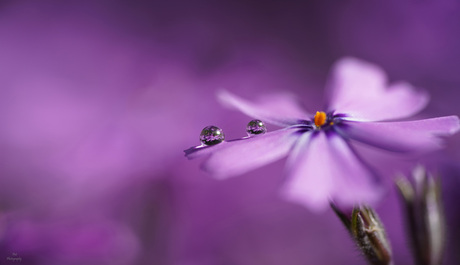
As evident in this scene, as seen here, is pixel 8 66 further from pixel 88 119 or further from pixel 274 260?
pixel 274 260

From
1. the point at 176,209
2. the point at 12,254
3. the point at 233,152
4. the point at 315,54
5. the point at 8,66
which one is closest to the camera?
the point at 233,152

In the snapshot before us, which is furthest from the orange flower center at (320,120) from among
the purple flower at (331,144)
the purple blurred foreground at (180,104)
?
the purple blurred foreground at (180,104)

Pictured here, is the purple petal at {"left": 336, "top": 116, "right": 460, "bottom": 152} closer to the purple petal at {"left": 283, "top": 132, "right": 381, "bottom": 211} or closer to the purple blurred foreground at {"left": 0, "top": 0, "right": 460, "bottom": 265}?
the purple petal at {"left": 283, "top": 132, "right": 381, "bottom": 211}

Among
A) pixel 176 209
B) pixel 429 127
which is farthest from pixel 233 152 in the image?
pixel 176 209

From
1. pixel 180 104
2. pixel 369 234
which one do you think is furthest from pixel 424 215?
pixel 180 104

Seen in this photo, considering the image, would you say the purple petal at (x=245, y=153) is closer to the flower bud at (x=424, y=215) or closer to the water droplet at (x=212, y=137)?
the water droplet at (x=212, y=137)

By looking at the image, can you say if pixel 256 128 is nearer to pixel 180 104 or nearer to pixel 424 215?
pixel 424 215
